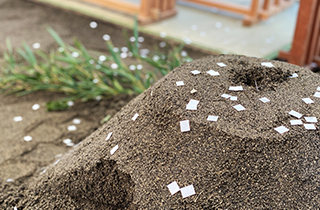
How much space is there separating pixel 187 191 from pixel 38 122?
139 cm

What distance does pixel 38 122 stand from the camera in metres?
2.20

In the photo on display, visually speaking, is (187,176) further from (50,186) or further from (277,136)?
(50,186)

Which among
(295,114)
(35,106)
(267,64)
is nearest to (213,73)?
(267,64)

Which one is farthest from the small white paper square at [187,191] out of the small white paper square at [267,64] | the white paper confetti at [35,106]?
the white paper confetti at [35,106]

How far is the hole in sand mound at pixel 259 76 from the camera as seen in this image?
1.31 meters

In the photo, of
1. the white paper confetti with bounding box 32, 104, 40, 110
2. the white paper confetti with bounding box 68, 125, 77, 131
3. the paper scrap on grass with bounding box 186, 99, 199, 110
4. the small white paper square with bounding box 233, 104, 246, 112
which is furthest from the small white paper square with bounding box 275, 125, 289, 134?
the white paper confetti with bounding box 32, 104, 40, 110

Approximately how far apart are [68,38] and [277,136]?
270cm

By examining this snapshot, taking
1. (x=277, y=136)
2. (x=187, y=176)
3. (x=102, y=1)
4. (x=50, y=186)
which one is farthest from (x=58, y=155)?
(x=102, y=1)

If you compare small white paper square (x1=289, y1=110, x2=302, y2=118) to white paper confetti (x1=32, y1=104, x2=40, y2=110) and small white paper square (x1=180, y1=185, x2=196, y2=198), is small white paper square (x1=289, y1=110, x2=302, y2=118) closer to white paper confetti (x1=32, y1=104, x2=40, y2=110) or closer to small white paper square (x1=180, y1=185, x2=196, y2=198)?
small white paper square (x1=180, y1=185, x2=196, y2=198)

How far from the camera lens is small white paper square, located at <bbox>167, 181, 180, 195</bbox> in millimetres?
1098

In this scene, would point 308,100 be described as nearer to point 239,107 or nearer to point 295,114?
point 295,114

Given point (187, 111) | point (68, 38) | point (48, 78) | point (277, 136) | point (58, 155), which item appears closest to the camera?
point (277, 136)

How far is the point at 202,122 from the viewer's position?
1147mm

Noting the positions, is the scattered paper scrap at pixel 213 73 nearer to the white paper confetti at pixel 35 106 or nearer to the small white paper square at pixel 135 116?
the small white paper square at pixel 135 116
